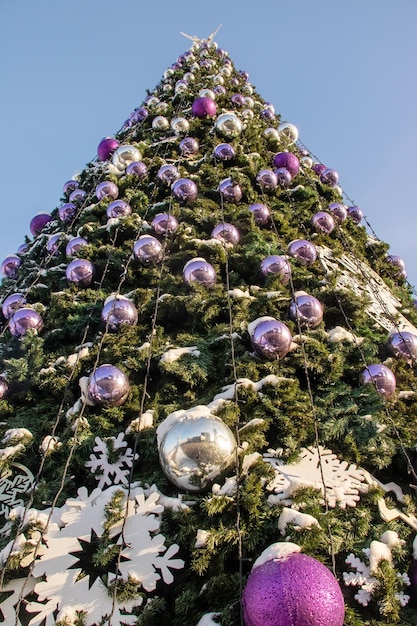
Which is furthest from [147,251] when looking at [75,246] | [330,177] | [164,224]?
[330,177]

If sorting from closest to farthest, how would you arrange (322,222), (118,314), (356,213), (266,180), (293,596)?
1. (293,596)
2. (118,314)
3. (322,222)
4. (266,180)
5. (356,213)

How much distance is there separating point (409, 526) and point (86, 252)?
10.6 feet

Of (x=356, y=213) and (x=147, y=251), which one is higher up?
(x=356, y=213)

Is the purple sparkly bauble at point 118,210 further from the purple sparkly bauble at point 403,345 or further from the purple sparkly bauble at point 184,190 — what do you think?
the purple sparkly bauble at point 403,345

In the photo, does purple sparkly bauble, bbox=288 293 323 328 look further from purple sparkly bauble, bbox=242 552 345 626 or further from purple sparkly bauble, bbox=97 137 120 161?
purple sparkly bauble, bbox=97 137 120 161

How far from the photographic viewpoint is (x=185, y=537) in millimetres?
2088

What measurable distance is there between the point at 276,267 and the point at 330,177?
383 centimetres

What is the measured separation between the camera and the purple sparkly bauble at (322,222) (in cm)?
491

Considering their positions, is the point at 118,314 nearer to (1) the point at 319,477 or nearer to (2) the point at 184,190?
A: (1) the point at 319,477

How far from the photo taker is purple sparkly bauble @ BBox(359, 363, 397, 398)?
9.33ft

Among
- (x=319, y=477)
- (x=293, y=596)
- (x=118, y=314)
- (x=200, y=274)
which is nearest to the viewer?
(x=293, y=596)

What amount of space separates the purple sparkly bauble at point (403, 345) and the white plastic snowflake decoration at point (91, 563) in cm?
191

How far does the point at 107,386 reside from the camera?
9.12ft

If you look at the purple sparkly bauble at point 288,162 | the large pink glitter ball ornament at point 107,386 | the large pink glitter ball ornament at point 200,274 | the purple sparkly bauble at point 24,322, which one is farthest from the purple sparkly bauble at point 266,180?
the large pink glitter ball ornament at point 107,386
